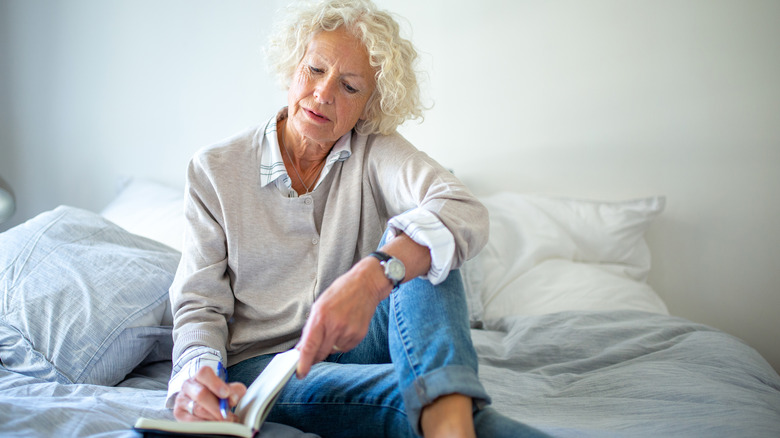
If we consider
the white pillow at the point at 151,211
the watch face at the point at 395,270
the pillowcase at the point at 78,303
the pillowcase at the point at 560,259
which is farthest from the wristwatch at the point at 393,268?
the white pillow at the point at 151,211

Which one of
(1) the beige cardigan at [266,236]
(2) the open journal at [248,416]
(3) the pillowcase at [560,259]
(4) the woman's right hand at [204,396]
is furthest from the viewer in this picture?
(3) the pillowcase at [560,259]

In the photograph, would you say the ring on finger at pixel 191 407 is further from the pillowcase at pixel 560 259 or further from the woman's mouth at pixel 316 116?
the pillowcase at pixel 560 259

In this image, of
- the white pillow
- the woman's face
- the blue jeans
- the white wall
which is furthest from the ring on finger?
the white wall

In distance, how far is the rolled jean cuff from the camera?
2.62 feet

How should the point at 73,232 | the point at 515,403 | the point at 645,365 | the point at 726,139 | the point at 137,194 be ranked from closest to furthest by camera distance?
the point at 515,403, the point at 645,365, the point at 73,232, the point at 726,139, the point at 137,194

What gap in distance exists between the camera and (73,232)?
4.63 ft

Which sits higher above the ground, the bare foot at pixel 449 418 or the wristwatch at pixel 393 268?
the wristwatch at pixel 393 268

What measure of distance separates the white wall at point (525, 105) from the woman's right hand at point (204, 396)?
1425 mm

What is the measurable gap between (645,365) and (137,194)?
1.71 meters

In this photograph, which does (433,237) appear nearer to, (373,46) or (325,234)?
(325,234)

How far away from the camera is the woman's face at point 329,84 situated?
1.17m

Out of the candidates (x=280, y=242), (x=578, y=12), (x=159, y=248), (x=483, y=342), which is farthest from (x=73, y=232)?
(x=578, y=12)

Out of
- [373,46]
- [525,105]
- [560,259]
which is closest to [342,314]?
[373,46]

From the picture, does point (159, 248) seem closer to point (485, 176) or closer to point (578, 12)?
point (485, 176)
